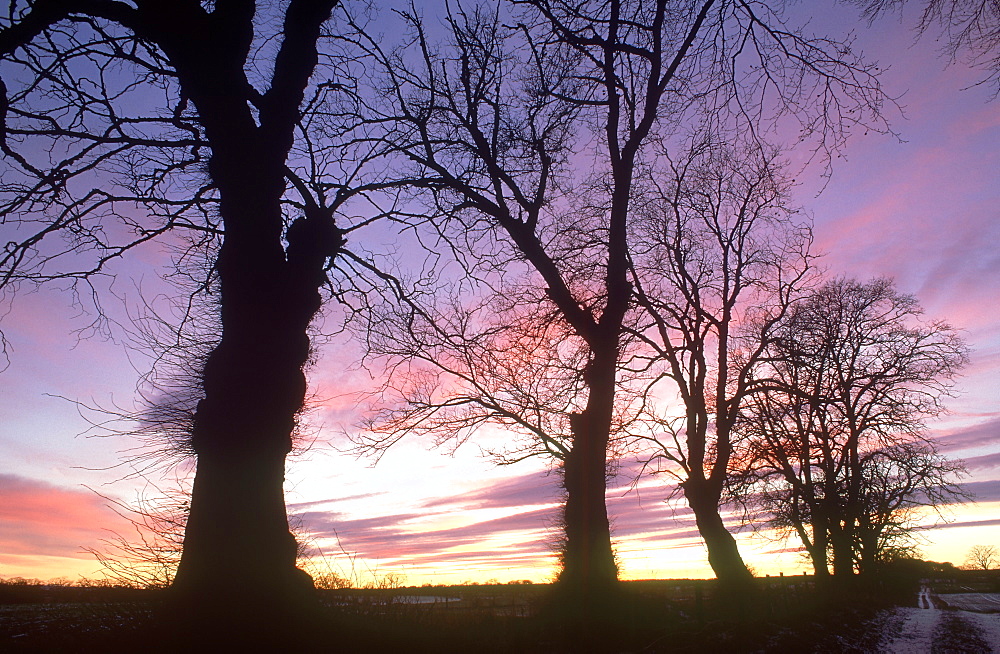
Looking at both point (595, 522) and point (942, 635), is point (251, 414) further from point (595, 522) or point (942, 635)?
point (942, 635)

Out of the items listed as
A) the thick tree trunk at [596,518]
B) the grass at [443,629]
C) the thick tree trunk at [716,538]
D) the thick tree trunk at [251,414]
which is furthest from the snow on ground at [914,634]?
the thick tree trunk at [251,414]

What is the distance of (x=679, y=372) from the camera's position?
Answer: 67.8 feet

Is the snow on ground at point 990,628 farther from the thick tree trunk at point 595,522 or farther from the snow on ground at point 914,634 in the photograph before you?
the thick tree trunk at point 595,522

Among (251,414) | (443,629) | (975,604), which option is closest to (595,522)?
(443,629)

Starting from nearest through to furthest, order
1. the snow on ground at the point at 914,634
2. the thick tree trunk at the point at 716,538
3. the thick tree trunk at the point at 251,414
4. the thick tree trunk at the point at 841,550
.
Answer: the thick tree trunk at the point at 251,414 → the snow on ground at the point at 914,634 → the thick tree trunk at the point at 716,538 → the thick tree trunk at the point at 841,550

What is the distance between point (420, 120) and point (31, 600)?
539 inches

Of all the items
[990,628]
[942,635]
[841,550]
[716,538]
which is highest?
[716,538]

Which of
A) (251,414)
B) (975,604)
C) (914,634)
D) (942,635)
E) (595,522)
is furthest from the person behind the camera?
(975,604)

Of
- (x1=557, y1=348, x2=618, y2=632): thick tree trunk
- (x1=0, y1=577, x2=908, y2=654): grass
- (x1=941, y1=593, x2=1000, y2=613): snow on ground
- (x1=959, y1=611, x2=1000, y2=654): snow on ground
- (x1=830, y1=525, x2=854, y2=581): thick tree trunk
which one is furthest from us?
(x1=830, y1=525, x2=854, y2=581): thick tree trunk

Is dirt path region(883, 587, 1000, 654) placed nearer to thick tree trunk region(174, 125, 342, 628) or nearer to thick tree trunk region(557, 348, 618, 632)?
thick tree trunk region(557, 348, 618, 632)

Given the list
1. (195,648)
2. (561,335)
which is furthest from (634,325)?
(195,648)

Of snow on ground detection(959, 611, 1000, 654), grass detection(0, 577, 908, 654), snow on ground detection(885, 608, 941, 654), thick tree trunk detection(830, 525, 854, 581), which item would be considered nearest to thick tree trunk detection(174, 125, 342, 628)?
grass detection(0, 577, 908, 654)

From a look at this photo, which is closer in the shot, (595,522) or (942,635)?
(595,522)

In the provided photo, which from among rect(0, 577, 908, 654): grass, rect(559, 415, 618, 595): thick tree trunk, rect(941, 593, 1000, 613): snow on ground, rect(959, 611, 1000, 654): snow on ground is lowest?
rect(941, 593, 1000, 613): snow on ground
